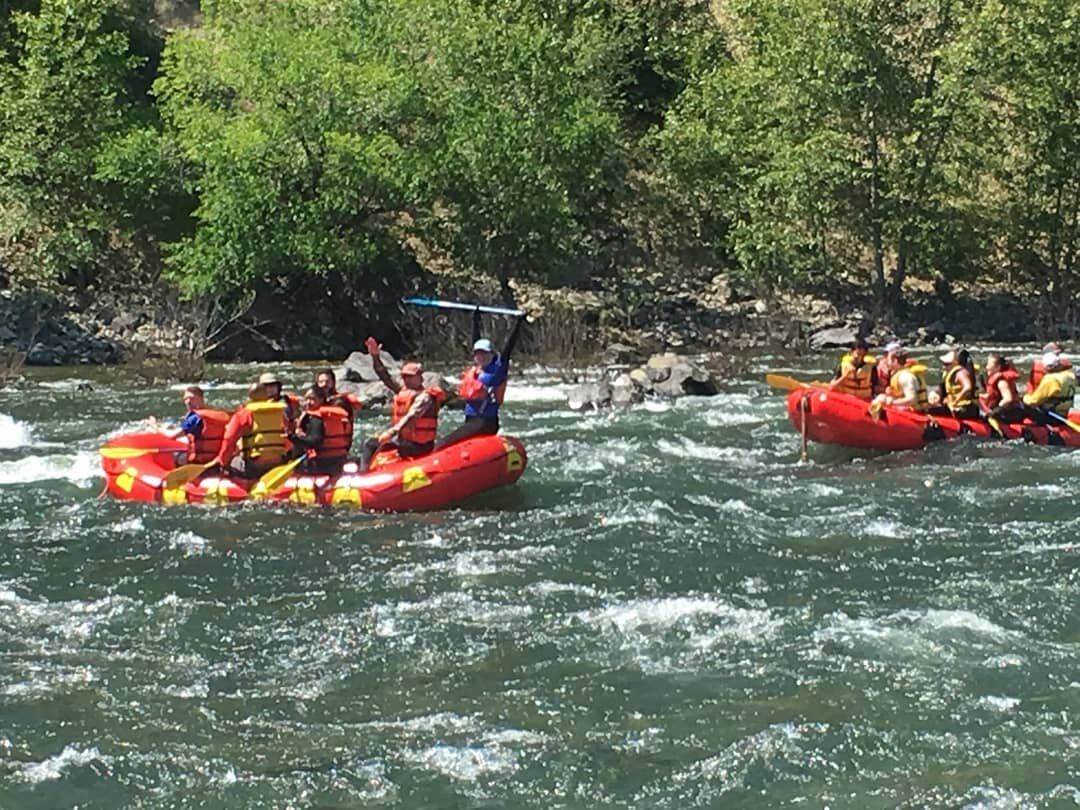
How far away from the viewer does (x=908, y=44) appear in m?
29.8

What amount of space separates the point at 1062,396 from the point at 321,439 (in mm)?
8036

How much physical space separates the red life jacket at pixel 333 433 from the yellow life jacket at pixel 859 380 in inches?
243

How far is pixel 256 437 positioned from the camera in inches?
475

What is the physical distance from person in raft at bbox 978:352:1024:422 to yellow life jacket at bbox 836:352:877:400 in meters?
1.34

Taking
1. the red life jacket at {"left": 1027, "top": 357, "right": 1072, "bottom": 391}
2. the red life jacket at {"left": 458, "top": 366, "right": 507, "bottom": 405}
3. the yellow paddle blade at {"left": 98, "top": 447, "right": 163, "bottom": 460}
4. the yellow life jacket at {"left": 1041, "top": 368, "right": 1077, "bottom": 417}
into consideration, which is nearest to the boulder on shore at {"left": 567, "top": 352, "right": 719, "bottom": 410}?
the red life jacket at {"left": 1027, "top": 357, "right": 1072, "bottom": 391}

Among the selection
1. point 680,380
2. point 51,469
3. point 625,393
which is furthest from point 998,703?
point 680,380

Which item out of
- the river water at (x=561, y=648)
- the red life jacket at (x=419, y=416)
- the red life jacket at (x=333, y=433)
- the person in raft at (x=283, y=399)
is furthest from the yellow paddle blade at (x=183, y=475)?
the red life jacket at (x=419, y=416)

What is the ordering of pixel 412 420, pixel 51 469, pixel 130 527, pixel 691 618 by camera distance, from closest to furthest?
pixel 691 618 → pixel 130 527 → pixel 412 420 → pixel 51 469

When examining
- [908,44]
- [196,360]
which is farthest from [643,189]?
[196,360]

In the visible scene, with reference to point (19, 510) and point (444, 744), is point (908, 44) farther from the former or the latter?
point (444, 744)

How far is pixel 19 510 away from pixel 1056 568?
820 cm

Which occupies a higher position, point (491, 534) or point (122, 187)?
point (122, 187)

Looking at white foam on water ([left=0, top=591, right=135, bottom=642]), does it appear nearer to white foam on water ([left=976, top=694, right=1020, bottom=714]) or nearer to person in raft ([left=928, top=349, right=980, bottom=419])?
white foam on water ([left=976, top=694, right=1020, bottom=714])

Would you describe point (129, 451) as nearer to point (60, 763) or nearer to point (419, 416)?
point (419, 416)
